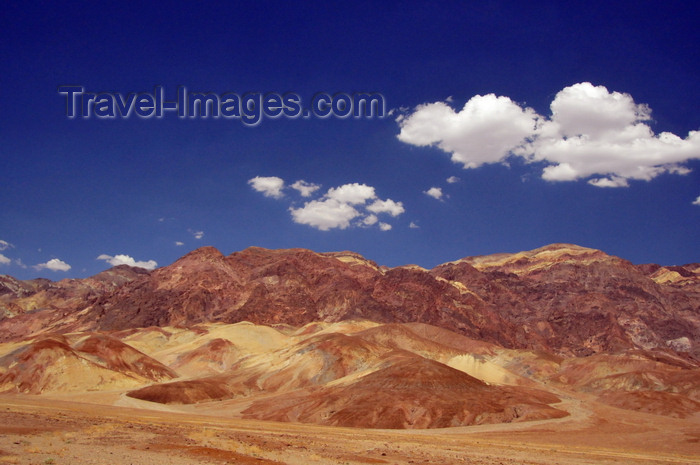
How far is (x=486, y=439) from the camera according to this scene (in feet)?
171

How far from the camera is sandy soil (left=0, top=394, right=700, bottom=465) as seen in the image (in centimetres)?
2855

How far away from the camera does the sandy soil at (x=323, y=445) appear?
93.7 feet

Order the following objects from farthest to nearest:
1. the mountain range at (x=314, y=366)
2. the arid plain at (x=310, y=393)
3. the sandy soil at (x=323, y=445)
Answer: the mountain range at (x=314, y=366) → the arid plain at (x=310, y=393) → the sandy soil at (x=323, y=445)

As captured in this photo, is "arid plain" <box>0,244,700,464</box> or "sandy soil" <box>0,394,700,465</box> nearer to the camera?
"sandy soil" <box>0,394,700,465</box>

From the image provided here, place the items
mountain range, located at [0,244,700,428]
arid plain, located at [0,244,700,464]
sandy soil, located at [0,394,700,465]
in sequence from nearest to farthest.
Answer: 1. sandy soil, located at [0,394,700,465]
2. arid plain, located at [0,244,700,464]
3. mountain range, located at [0,244,700,428]

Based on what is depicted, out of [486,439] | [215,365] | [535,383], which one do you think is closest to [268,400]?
[486,439]

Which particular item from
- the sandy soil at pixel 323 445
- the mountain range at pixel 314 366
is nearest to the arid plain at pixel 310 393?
the sandy soil at pixel 323 445

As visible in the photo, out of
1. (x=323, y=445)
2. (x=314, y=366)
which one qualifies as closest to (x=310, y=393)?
(x=314, y=366)

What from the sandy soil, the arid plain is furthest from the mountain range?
the sandy soil

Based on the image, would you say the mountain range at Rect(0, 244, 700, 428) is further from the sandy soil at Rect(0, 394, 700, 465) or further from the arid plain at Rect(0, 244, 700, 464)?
the sandy soil at Rect(0, 394, 700, 465)

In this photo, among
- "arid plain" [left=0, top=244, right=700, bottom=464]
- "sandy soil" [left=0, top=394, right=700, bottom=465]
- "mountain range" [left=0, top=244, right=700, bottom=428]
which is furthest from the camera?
"mountain range" [left=0, top=244, right=700, bottom=428]

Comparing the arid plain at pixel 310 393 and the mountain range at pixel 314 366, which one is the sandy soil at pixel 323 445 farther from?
the mountain range at pixel 314 366

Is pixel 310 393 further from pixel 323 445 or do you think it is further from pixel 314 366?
pixel 323 445

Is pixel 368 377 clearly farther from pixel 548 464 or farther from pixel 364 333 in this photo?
pixel 364 333
